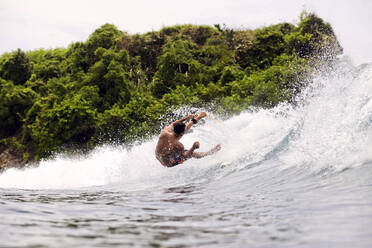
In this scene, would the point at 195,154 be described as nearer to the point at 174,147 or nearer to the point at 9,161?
the point at 174,147

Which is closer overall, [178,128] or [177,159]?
[178,128]

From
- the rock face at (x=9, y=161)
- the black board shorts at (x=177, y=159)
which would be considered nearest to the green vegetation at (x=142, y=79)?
the rock face at (x=9, y=161)

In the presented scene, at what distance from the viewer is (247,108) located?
17844 millimetres

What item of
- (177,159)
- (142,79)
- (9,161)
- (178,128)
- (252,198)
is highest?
(142,79)

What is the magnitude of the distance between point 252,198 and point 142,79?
21.4 metres

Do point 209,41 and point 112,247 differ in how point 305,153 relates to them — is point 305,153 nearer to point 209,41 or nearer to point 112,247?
point 112,247

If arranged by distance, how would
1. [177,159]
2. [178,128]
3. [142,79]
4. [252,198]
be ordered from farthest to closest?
[142,79] → [177,159] → [178,128] → [252,198]

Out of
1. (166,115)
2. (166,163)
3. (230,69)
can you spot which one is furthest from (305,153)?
(230,69)

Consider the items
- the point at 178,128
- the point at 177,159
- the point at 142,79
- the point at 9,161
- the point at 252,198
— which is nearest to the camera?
the point at 252,198

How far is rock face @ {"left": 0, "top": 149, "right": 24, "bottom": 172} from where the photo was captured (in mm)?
23969

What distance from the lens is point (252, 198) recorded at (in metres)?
4.58

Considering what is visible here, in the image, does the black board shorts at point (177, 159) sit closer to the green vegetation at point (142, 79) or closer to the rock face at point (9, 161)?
the green vegetation at point (142, 79)

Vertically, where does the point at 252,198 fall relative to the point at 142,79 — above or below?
below

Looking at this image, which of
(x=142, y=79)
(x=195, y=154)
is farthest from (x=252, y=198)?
(x=142, y=79)
